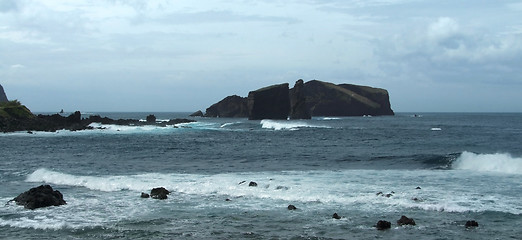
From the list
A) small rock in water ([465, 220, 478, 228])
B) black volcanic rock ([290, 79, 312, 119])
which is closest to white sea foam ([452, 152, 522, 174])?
small rock in water ([465, 220, 478, 228])

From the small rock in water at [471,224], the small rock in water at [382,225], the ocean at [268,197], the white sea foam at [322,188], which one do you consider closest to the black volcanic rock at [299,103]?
the ocean at [268,197]

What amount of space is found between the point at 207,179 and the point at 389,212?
11.7 meters

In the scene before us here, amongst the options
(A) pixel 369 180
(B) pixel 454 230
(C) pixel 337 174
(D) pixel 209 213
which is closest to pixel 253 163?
(C) pixel 337 174

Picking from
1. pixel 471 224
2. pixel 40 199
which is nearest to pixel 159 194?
pixel 40 199

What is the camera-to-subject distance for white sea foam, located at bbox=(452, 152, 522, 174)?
99.4ft

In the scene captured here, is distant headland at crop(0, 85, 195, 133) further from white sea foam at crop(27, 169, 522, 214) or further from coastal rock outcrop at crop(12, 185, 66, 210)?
coastal rock outcrop at crop(12, 185, 66, 210)

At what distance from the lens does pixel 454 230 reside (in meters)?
14.8

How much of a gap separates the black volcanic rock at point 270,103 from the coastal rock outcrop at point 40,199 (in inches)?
5328

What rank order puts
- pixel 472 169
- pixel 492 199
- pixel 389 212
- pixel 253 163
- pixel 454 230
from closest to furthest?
pixel 454 230 → pixel 389 212 → pixel 492 199 → pixel 472 169 → pixel 253 163

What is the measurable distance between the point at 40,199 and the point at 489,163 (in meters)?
27.5

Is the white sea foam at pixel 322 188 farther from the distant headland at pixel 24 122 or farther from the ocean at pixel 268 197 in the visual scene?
the distant headland at pixel 24 122

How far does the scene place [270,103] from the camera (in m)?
156

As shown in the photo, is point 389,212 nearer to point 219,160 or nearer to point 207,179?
point 207,179

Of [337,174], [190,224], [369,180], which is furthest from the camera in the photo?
[337,174]
